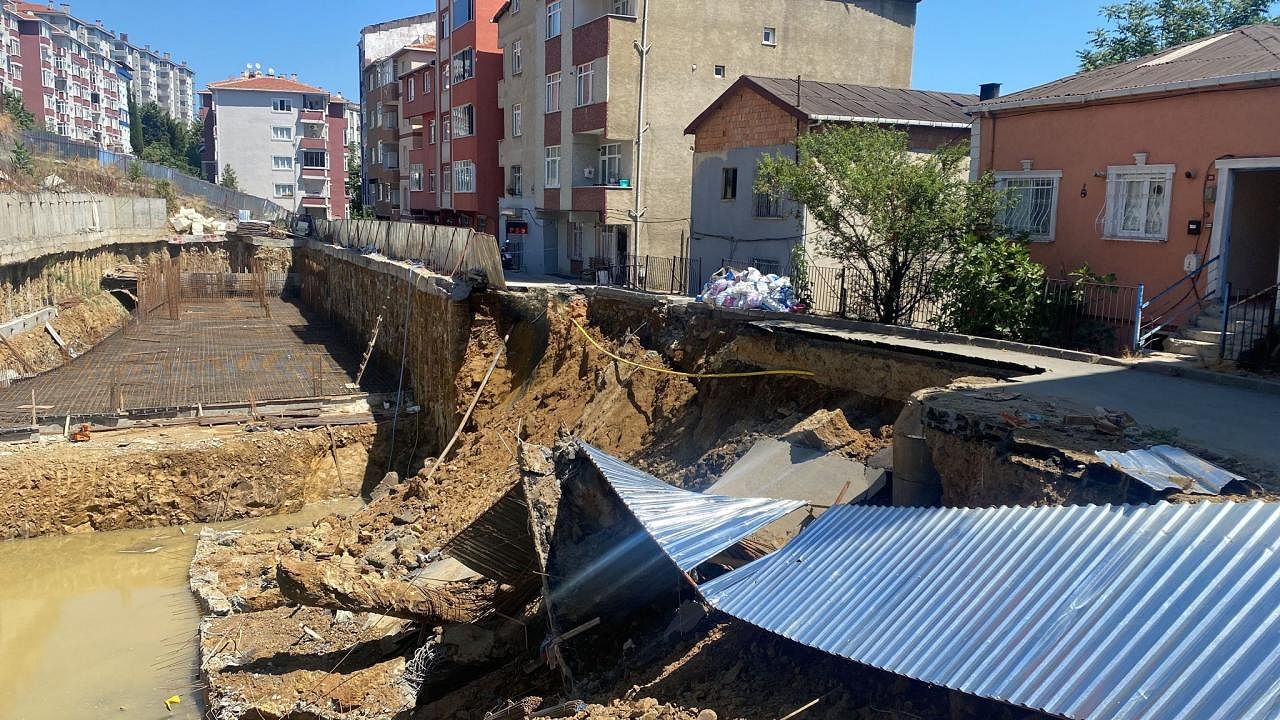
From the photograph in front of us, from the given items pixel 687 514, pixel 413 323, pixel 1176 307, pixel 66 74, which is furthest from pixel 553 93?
pixel 66 74

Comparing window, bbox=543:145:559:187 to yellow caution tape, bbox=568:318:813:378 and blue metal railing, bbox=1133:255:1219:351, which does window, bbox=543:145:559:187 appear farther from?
blue metal railing, bbox=1133:255:1219:351

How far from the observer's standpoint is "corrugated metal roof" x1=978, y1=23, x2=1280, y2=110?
44.3 feet

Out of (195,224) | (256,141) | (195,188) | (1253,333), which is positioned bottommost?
(1253,333)

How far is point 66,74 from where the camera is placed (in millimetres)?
91750

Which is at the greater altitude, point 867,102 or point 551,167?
point 867,102

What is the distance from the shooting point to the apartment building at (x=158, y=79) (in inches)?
5153

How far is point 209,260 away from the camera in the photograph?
144 feet

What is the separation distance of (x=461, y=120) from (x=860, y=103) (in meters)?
24.5

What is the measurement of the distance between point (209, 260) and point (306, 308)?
821cm

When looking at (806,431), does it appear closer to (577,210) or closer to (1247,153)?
(1247,153)

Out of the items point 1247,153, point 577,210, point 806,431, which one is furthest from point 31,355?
point 1247,153

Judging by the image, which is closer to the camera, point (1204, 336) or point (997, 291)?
point (1204, 336)

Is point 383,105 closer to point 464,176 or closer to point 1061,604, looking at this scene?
point 464,176

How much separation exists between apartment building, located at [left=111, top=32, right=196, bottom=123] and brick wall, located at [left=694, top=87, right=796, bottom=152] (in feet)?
406
